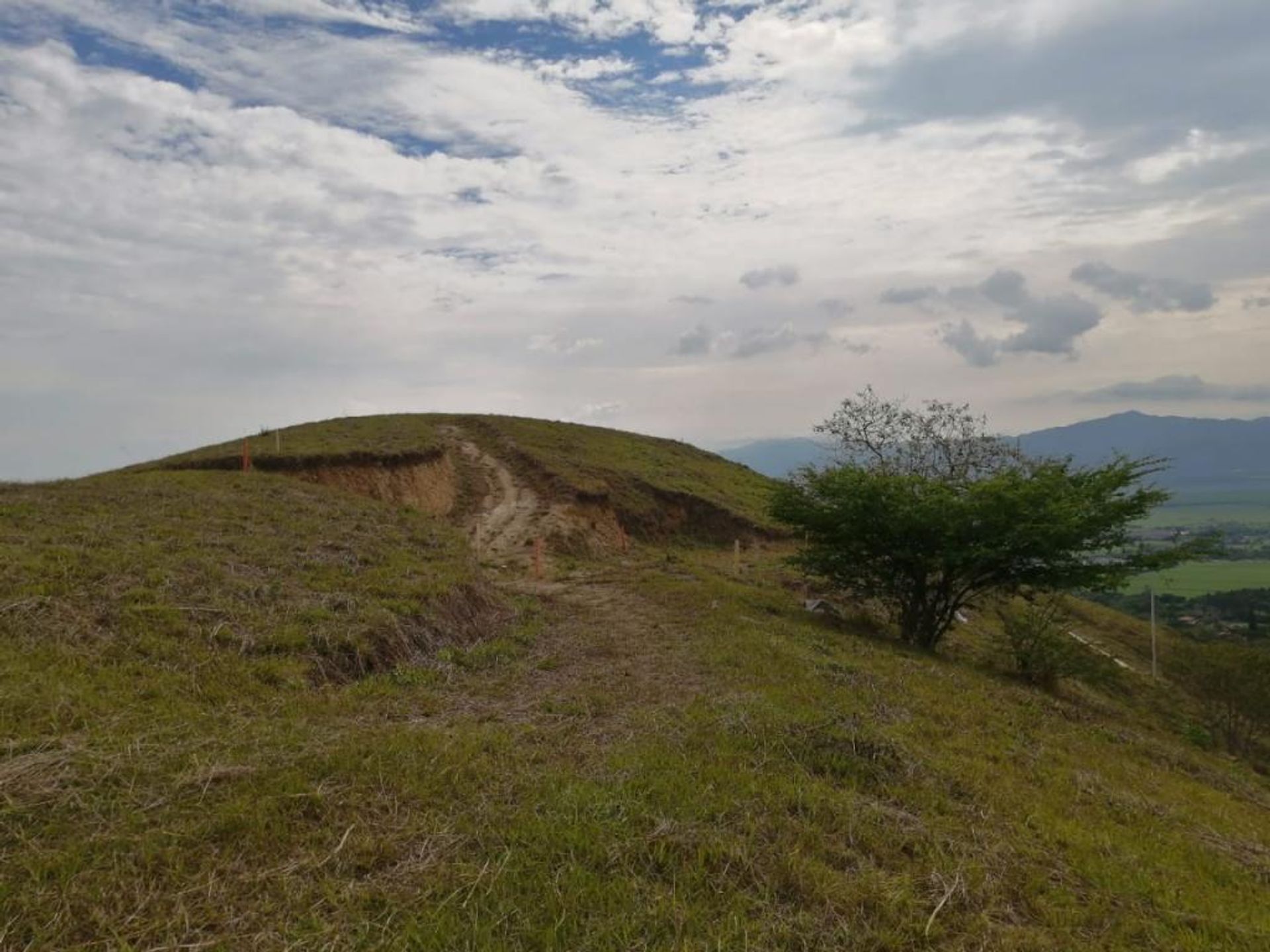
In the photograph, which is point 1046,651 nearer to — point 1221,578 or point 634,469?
point 634,469

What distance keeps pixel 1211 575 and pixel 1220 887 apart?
106443mm

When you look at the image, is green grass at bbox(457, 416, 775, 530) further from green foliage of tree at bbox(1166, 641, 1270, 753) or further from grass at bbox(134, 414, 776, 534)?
green foliage of tree at bbox(1166, 641, 1270, 753)

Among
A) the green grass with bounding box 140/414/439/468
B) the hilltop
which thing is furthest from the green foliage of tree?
the green grass with bounding box 140/414/439/468

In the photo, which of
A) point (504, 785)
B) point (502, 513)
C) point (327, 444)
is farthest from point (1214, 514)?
point (504, 785)

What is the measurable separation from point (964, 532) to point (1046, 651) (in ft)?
13.8

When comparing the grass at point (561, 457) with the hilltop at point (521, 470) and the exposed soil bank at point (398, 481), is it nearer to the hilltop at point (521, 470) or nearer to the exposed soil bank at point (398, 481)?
the hilltop at point (521, 470)

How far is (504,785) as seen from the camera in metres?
5.66

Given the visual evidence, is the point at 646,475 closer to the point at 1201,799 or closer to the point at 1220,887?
the point at 1201,799

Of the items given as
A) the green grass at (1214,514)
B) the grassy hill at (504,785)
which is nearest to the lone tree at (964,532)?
the grassy hill at (504,785)

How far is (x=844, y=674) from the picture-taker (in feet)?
35.3

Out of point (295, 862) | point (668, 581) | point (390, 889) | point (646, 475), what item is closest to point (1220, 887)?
point (390, 889)

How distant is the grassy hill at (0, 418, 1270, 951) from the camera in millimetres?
4105

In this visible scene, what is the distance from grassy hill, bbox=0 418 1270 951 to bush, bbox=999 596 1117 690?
421 centimetres

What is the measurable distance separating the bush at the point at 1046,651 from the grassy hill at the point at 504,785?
166 inches
